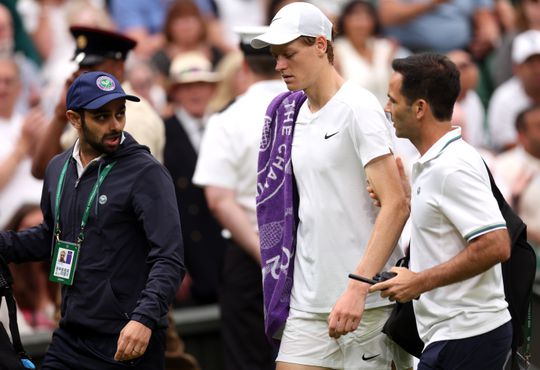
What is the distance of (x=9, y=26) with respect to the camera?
1103 cm

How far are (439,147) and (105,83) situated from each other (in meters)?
1.47

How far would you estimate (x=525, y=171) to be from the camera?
10.2 m

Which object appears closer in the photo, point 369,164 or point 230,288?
point 369,164

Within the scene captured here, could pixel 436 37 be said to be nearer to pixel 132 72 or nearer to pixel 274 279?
pixel 132 72

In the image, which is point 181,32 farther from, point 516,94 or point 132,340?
point 132,340

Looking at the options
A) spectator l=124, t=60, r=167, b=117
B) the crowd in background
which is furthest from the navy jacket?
spectator l=124, t=60, r=167, b=117

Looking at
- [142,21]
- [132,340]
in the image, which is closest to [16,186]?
[142,21]

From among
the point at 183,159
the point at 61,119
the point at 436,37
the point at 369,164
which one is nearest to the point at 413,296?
the point at 369,164

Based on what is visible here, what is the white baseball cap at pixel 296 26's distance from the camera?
5.76 m

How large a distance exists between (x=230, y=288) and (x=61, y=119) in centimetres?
154

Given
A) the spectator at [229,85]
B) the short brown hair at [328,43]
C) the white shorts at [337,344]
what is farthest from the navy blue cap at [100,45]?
the spectator at [229,85]

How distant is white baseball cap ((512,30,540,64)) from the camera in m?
12.4

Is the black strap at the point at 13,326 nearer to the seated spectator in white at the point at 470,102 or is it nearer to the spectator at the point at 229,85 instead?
the spectator at the point at 229,85

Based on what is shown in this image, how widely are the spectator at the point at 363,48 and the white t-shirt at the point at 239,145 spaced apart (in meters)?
4.02
